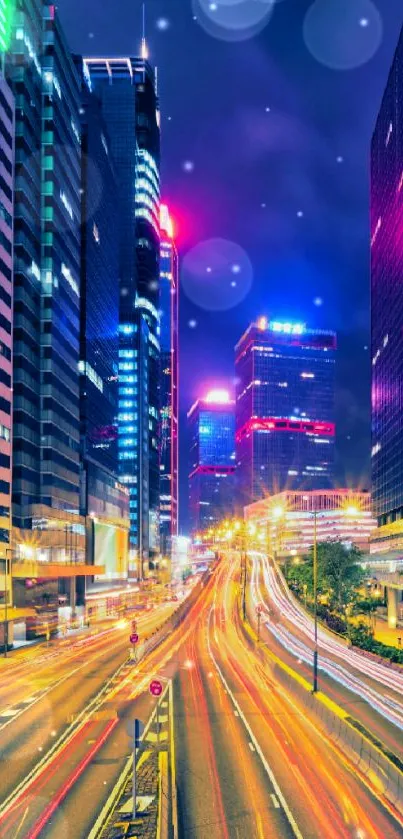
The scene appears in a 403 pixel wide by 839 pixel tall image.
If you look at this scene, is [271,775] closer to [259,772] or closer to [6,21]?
[259,772]

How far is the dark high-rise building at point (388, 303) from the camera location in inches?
6004

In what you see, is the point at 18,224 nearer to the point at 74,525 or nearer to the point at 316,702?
the point at 74,525

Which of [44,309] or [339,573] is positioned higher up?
[44,309]

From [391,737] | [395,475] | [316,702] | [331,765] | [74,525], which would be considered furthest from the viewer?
[395,475]

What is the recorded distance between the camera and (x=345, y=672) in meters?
53.3

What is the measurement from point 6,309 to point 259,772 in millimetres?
68898

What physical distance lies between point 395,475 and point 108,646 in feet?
309

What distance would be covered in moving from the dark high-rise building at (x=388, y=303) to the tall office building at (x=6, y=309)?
282ft

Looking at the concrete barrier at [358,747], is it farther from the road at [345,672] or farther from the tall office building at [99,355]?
the tall office building at [99,355]

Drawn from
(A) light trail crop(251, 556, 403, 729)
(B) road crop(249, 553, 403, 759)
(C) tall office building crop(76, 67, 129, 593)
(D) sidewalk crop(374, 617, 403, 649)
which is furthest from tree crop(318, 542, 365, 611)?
(C) tall office building crop(76, 67, 129, 593)

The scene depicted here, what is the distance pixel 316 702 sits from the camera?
139 feet

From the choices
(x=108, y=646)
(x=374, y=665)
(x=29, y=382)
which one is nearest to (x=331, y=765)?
(x=374, y=665)

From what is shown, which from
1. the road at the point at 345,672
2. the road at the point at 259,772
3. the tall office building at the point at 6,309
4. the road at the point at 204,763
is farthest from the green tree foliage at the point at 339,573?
the road at the point at 259,772

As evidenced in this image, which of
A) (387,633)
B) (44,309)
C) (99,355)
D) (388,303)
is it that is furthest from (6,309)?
(388,303)
